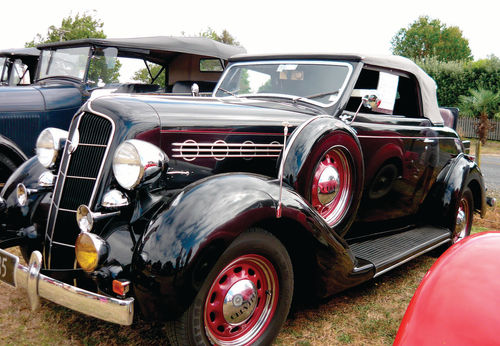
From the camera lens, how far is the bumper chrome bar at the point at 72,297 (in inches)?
71.4

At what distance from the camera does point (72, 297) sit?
1.90 meters

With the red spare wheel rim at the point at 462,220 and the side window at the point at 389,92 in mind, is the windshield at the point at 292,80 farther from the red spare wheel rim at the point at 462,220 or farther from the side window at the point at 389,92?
the red spare wheel rim at the point at 462,220

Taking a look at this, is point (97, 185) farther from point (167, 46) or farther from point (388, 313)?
point (167, 46)

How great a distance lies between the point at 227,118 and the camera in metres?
2.64

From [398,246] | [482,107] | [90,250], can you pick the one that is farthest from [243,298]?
[482,107]

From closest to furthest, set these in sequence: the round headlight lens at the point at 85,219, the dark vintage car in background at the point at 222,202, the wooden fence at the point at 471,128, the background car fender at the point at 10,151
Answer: the dark vintage car in background at the point at 222,202, the round headlight lens at the point at 85,219, the background car fender at the point at 10,151, the wooden fence at the point at 471,128

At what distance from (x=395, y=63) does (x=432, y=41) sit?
Answer: 149ft

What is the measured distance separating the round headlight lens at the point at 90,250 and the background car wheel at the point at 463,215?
3262mm

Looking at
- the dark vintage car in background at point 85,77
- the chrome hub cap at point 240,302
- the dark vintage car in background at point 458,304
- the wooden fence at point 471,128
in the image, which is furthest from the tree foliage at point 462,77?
the dark vintage car in background at point 458,304

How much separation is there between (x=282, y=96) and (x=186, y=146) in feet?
3.98

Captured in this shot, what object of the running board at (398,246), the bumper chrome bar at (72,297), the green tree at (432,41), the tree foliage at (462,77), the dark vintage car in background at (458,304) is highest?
the green tree at (432,41)

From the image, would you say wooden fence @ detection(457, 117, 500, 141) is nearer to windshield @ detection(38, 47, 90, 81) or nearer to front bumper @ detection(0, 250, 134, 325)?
windshield @ detection(38, 47, 90, 81)

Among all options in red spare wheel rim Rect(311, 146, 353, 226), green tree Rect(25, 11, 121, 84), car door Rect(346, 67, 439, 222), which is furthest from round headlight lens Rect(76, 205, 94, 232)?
green tree Rect(25, 11, 121, 84)

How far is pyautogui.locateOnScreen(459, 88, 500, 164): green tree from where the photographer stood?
18375 millimetres
